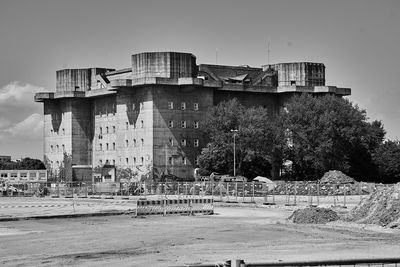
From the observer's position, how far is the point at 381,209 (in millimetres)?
38188

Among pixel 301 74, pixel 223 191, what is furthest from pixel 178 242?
pixel 301 74

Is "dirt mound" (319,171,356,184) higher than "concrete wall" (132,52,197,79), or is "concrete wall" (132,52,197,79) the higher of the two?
"concrete wall" (132,52,197,79)

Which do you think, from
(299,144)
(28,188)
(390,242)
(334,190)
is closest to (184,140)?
(299,144)

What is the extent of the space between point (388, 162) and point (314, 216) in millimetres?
94330

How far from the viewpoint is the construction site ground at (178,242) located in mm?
24422

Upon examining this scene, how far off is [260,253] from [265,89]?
118665 mm

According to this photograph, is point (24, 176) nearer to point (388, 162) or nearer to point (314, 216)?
point (388, 162)

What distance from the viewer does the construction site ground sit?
80.1 feet

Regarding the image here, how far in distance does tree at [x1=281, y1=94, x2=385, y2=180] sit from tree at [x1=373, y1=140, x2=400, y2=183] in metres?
7.43

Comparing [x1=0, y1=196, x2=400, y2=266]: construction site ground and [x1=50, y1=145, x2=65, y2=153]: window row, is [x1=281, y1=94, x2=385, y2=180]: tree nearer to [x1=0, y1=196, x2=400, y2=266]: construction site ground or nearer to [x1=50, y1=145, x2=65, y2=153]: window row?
[x1=50, y1=145, x2=65, y2=153]: window row

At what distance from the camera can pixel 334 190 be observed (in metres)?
81.3

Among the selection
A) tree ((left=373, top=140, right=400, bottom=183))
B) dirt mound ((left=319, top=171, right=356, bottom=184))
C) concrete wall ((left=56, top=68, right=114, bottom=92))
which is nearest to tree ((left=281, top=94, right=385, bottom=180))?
tree ((left=373, top=140, right=400, bottom=183))

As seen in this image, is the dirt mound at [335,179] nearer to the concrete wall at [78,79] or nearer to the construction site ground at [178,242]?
the construction site ground at [178,242]

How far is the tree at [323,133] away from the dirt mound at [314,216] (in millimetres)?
73856
